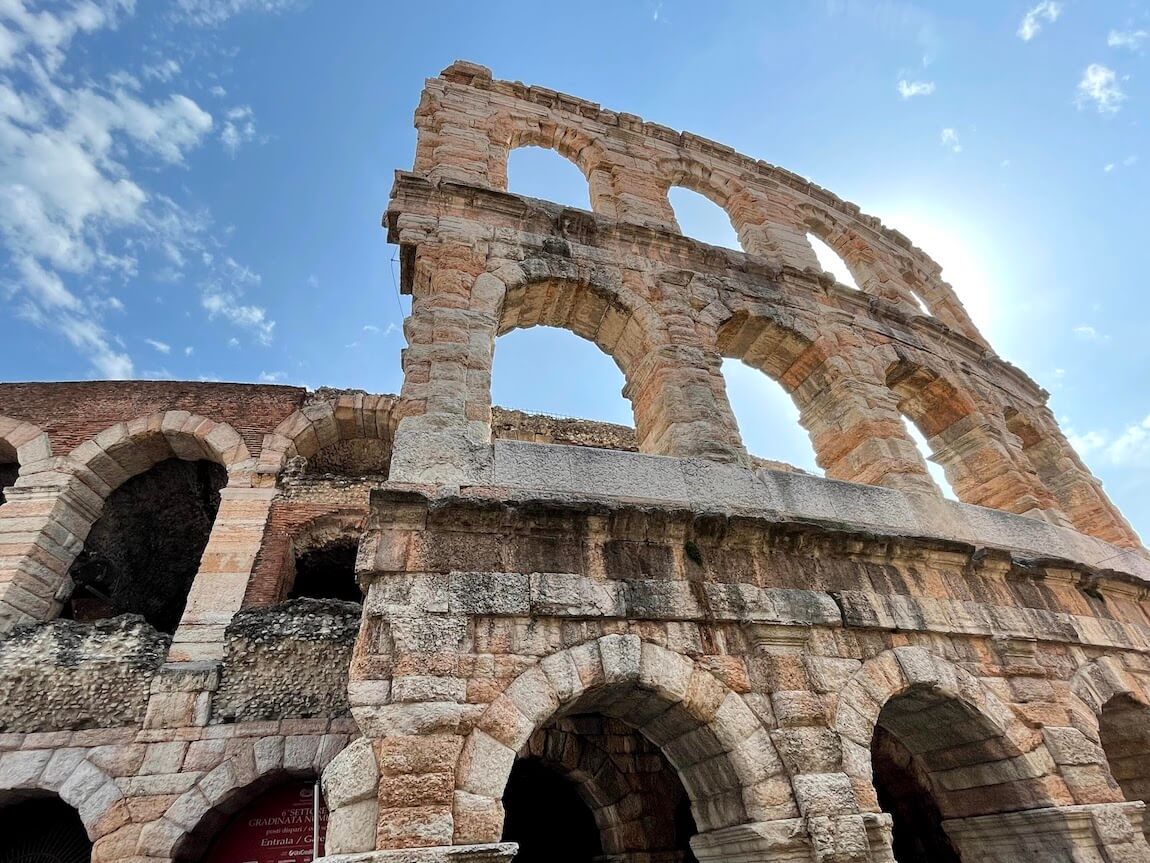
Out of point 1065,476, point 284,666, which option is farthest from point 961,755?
point 284,666

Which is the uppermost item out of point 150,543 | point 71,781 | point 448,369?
point 150,543

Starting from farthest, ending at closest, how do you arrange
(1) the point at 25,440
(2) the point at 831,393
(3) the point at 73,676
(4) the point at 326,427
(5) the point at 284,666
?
(4) the point at 326,427
(1) the point at 25,440
(2) the point at 831,393
(5) the point at 284,666
(3) the point at 73,676

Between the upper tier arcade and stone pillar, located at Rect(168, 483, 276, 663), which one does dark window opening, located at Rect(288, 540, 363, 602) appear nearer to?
stone pillar, located at Rect(168, 483, 276, 663)

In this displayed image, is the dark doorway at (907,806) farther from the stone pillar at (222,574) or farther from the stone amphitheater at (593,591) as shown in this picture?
the stone pillar at (222,574)

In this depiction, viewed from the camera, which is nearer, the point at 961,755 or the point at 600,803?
the point at 961,755

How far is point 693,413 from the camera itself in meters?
5.39

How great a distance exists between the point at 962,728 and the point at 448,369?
486 centimetres

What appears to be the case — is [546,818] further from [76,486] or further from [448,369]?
[76,486]

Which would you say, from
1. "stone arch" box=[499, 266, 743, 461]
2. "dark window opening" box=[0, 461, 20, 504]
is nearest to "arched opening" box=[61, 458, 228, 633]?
"dark window opening" box=[0, 461, 20, 504]

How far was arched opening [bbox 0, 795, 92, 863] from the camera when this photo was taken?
5.98 metres

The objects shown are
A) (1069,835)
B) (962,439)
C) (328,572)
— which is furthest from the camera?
(328,572)

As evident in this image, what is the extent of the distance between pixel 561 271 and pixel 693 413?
2000mm

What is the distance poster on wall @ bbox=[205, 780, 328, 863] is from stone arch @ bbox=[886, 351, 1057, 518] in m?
7.96

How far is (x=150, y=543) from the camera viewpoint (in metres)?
10.1
